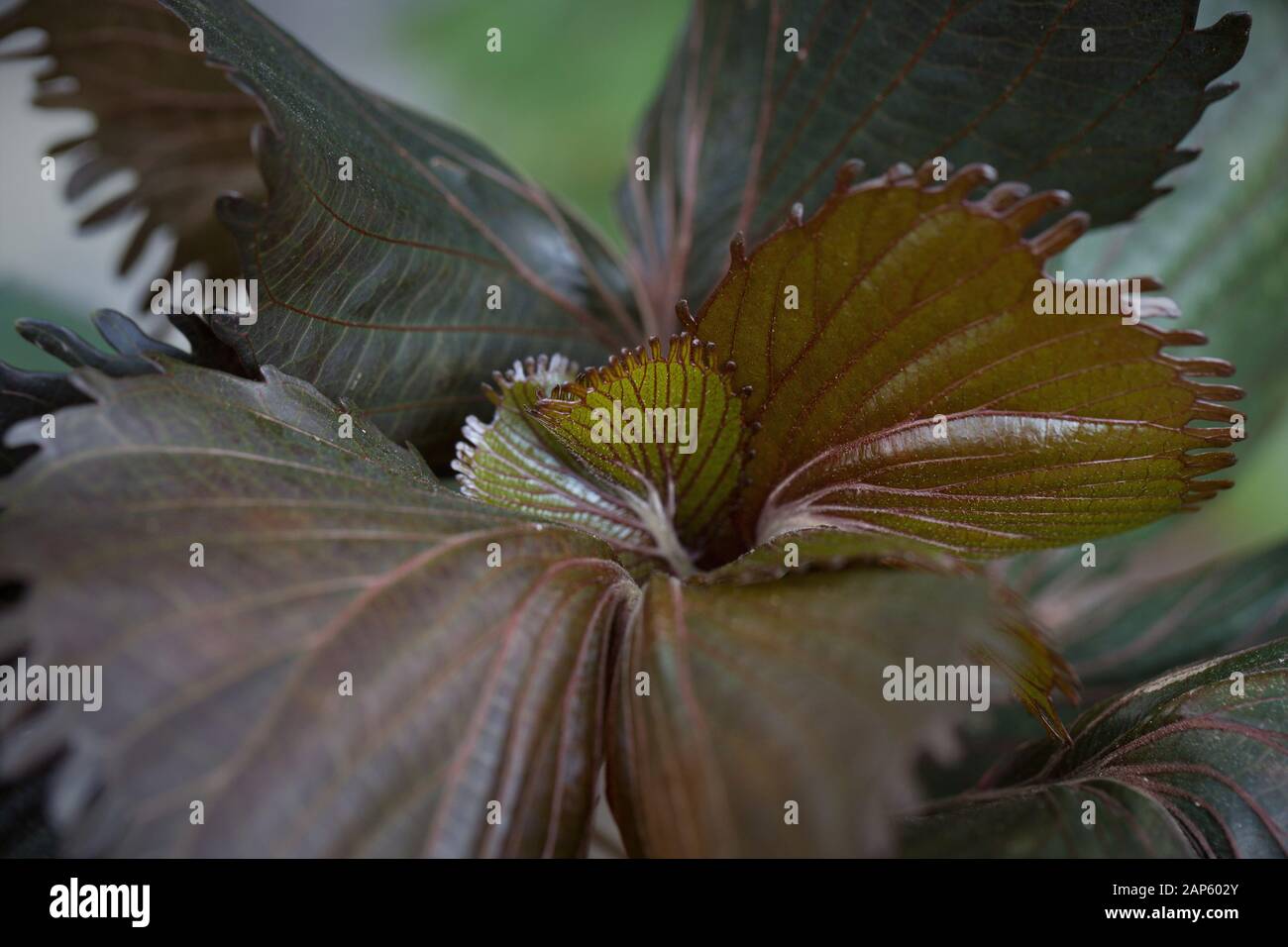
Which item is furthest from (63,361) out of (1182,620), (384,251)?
(1182,620)

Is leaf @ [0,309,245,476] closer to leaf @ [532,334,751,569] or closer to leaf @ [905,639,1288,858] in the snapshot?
leaf @ [532,334,751,569]

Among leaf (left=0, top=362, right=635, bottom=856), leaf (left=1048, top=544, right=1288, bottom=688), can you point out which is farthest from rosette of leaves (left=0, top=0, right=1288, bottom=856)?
leaf (left=1048, top=544, right=1288, bottom=688)

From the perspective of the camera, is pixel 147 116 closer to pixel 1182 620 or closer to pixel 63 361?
pixel 63 361

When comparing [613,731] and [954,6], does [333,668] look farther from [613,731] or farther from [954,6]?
[954,6]

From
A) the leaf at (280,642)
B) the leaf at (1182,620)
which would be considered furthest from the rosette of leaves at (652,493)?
the leaf at (1182,620)

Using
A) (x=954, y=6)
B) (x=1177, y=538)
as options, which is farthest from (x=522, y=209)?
(x=1177, y=538)
